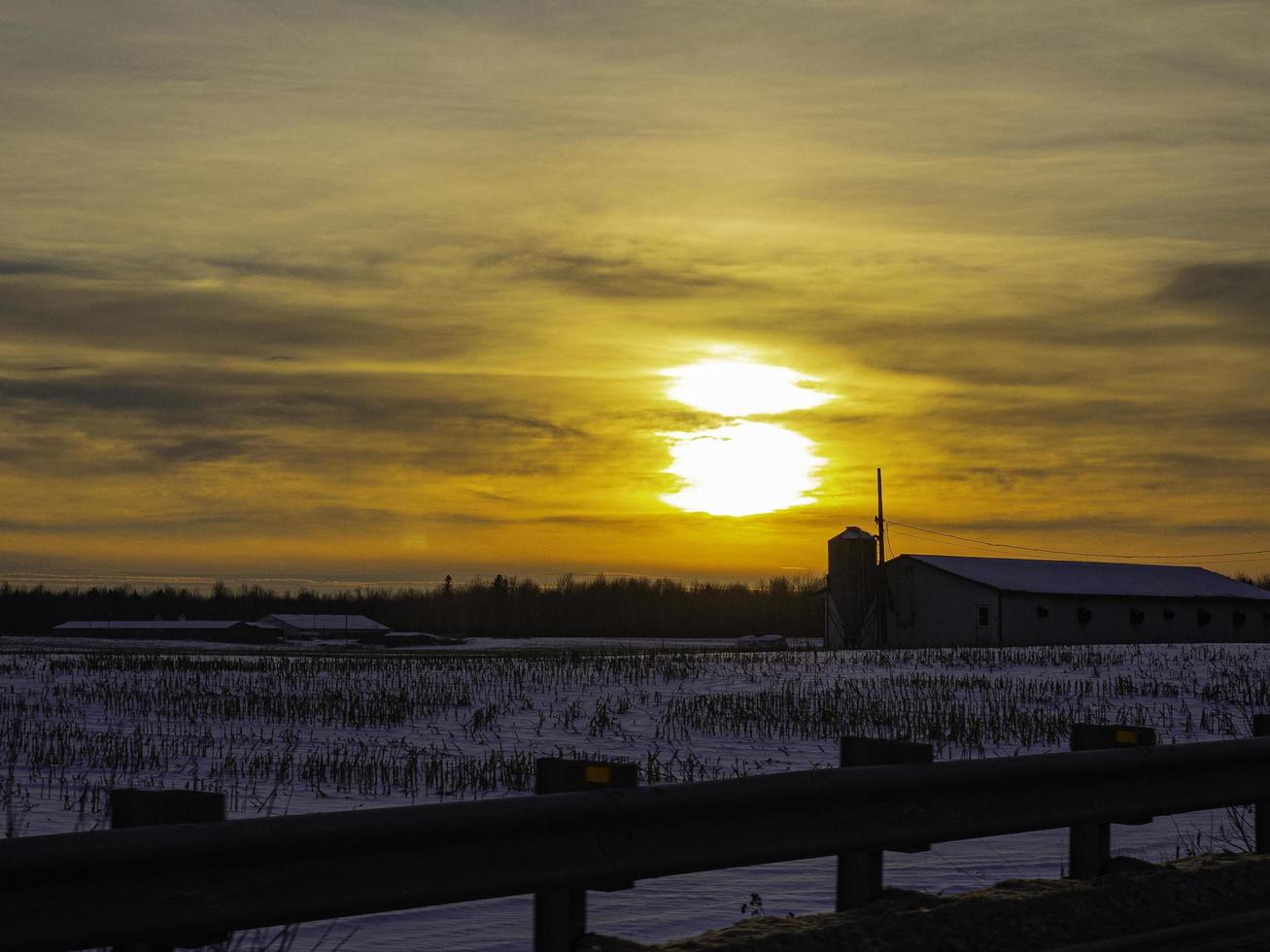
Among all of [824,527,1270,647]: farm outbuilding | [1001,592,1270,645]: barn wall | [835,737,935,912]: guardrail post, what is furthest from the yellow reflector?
[1001,592,1270,645]: barn wall

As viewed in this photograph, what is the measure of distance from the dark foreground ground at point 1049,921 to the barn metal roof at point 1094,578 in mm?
56029

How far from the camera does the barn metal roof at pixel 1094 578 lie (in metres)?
63.8

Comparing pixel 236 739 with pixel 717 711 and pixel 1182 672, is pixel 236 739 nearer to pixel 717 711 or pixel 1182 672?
pixel 717 711

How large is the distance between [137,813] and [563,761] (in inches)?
68.7

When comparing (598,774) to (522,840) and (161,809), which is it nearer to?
(522,840)

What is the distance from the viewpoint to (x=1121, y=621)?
65.6 m

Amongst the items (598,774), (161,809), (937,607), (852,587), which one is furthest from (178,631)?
(161,809)

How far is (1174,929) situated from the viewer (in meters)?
6.17

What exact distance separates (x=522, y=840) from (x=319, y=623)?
124059 millimetres

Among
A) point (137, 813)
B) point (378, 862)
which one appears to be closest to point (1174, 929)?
point (378, 862)

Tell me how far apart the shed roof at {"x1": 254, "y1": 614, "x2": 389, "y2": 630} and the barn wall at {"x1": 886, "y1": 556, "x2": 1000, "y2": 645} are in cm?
6451

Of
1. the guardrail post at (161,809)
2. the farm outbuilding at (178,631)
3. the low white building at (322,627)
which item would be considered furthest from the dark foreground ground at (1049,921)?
the farm outbuilding at (178,631)

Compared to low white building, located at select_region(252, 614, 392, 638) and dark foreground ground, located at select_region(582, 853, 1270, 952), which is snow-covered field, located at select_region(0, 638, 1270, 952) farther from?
low white building, located at select_region(252, 614, 392, 638)

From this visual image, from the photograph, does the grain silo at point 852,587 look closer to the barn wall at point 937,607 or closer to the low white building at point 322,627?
the barn wall at point 937,607
